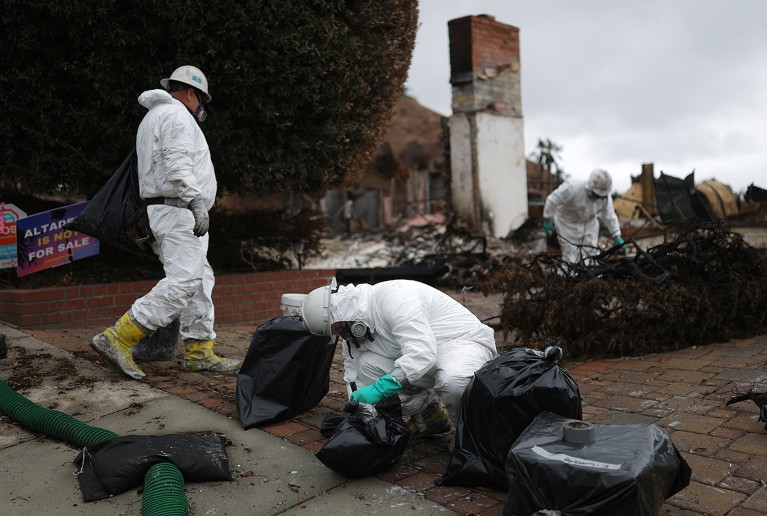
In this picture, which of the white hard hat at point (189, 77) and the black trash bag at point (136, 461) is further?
the white hard hat at point (189, 77)

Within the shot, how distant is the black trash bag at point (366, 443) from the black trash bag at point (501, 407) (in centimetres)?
26

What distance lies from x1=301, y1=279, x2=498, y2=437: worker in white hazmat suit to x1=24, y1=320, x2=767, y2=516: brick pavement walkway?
0.31 metres

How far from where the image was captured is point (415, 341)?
3.22 metres

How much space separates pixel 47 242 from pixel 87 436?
3.37m

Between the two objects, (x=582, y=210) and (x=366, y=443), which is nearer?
(x=366, y=443)

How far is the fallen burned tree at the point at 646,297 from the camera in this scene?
5.36 m

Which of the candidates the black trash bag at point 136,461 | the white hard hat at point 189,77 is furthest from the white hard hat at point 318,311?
the white hard hat at point 189,77

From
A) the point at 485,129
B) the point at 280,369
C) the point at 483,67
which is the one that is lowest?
the point at 280,369

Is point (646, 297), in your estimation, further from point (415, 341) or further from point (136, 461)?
point (136, 461)

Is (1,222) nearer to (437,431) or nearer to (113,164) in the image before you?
(113,164)

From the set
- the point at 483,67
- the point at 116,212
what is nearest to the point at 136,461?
the point at 116,212

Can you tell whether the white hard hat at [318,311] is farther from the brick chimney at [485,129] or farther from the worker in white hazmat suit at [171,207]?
the brick chimney at [485,129]

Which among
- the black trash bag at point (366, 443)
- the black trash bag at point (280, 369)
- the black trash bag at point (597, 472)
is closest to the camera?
the black trash bag at point (597, 472)

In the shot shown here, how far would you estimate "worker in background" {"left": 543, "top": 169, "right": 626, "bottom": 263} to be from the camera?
7883 mm
